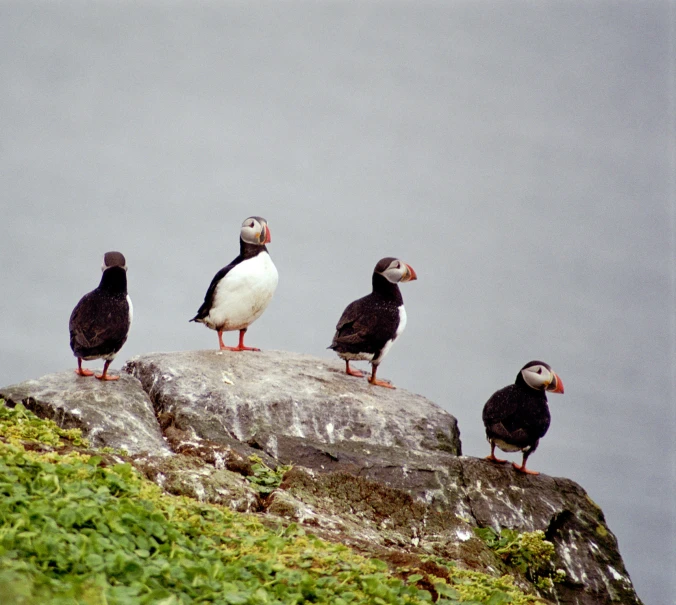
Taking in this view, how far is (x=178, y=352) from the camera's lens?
37.6ft

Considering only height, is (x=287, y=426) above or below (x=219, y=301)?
below

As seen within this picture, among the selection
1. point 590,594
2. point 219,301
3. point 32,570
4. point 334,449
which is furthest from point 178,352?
point 32,570

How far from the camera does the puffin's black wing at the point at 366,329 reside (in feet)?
37.7

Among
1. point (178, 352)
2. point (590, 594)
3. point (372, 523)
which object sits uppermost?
point (178, 352)

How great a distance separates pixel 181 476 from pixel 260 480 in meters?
0.92

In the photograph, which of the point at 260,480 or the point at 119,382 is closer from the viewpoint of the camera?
the point at 260,480

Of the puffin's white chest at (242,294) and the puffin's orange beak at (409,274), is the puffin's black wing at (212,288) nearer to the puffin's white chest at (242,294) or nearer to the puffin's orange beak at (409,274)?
the puffin's white chest at (242,294)

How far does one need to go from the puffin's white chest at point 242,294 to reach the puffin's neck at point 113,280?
2.12 m

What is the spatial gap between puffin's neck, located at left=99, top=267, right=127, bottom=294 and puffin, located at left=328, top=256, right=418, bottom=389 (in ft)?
8.61

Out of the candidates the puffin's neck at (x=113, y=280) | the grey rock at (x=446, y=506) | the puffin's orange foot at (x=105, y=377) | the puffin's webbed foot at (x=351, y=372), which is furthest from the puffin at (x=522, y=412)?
the puffin's neck at (x=113, y=280)

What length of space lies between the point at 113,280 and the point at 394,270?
11.5 ft

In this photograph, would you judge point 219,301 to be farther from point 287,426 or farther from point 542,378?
point 542,378

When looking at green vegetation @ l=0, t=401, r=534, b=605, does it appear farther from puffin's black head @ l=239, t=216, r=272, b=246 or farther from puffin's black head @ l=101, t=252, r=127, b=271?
puffin's black head @ l=239, t=216, r=272, b=246

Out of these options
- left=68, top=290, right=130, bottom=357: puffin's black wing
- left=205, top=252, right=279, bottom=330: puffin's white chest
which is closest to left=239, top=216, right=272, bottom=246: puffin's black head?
left=205, top=252, right=279, bottom=330: puffin's white chest
